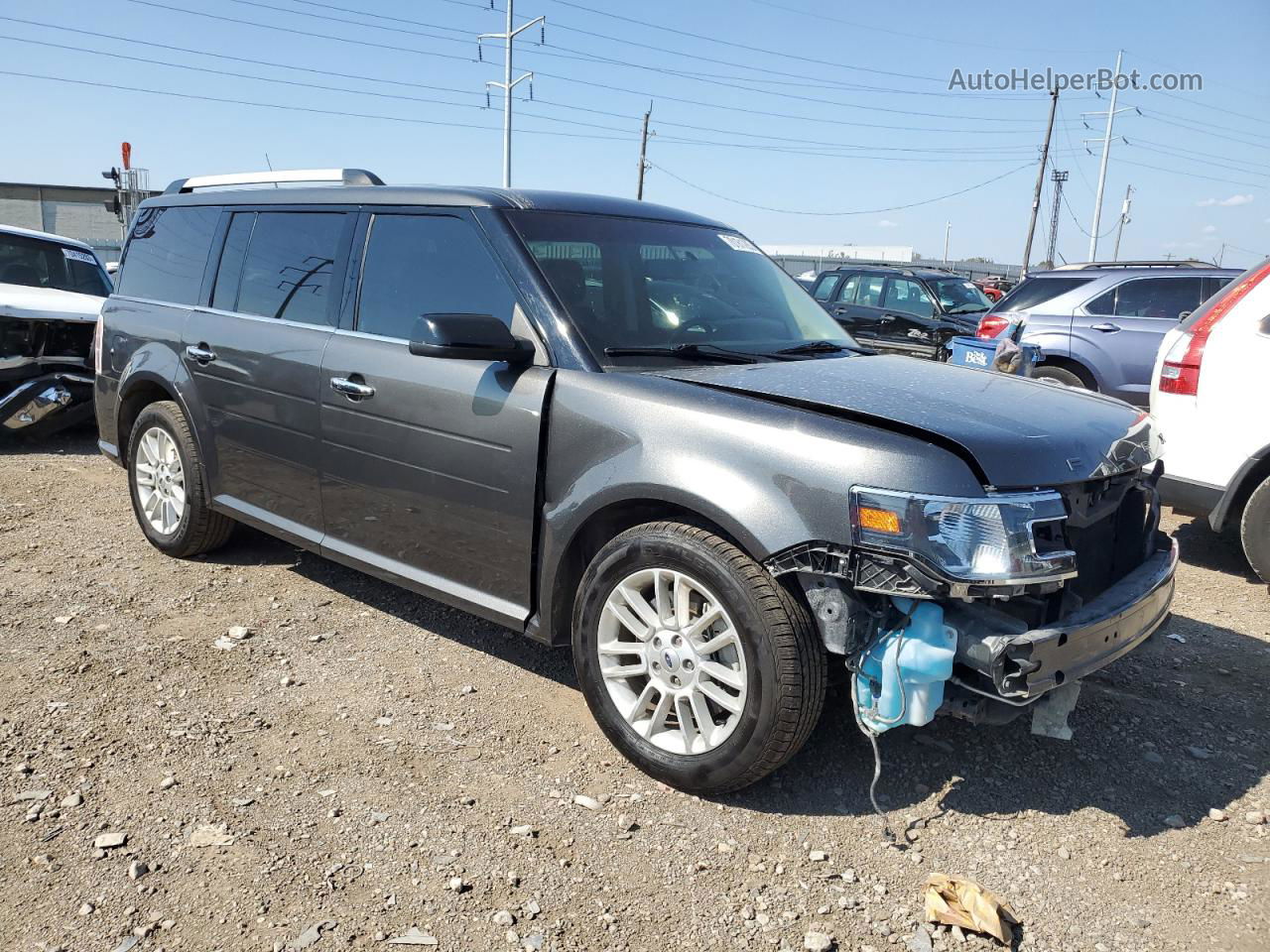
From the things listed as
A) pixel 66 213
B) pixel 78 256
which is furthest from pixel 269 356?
pixel 66 213

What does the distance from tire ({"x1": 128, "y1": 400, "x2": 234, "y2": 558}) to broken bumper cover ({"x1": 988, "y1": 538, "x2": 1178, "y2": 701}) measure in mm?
3921

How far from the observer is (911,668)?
2557 millimetres

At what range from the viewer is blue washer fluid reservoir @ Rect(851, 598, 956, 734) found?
254cm

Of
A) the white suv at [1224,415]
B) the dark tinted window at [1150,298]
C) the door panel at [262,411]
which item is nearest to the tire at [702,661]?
the door panel at [262,411]

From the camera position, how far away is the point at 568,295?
3424mm

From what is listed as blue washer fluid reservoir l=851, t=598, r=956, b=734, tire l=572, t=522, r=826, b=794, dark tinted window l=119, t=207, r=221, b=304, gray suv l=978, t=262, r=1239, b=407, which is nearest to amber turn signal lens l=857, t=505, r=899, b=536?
blue washer fluid reservoir l=851, t=598, r=956, b=734

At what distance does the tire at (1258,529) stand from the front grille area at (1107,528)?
2003 millimetres

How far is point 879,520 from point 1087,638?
73cm

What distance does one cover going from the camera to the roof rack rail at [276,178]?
4441 millimetres

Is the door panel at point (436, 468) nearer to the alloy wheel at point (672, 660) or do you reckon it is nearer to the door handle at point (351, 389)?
the door handle at point (351, 389)

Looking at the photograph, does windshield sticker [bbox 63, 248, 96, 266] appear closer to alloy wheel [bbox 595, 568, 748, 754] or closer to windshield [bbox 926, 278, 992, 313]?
alloy wheel [bbox 595, 568, 748, 754]

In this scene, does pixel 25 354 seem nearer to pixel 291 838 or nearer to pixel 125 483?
pixel 125 483

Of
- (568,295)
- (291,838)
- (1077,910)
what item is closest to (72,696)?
(291,838)

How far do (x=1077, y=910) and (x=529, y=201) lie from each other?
2.96 meters
